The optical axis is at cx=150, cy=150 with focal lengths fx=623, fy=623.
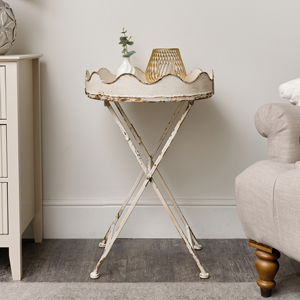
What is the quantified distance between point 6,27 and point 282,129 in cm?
116

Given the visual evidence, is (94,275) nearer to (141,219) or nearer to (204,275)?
(204,275)

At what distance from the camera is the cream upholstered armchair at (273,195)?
2.00 meters

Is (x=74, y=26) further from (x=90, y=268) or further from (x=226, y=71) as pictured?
(x=90, y=268)

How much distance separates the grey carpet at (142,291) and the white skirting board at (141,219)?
56cm

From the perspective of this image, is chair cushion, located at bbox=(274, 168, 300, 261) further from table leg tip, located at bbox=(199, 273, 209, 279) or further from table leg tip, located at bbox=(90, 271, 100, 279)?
table leg tip, located at bbox=(90, 271, 100, 279)

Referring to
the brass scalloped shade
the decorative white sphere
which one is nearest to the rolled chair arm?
the brass scalloped shade

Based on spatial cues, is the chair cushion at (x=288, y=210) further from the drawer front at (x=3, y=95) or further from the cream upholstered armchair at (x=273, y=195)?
the drawer front at (x=3, y=95)

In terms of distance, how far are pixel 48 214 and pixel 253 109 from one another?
106cm

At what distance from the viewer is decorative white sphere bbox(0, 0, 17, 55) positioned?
→ 246cm

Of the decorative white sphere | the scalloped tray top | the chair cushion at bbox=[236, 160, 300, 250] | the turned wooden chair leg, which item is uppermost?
the decorative white sphere

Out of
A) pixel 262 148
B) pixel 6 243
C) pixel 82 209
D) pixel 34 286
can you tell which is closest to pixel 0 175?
pixel 6 243

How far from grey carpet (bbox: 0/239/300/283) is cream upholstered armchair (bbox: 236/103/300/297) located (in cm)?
28

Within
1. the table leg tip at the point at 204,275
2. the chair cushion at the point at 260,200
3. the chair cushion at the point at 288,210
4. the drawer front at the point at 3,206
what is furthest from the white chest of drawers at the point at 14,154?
the chair cushion at the point at 288,210

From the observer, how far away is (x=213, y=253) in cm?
269
